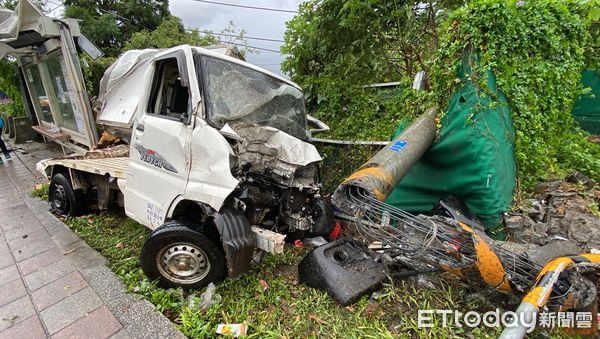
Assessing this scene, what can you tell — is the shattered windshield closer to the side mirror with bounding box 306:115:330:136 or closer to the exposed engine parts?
A: the exposed engine parts

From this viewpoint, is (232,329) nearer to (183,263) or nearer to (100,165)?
(183,263)

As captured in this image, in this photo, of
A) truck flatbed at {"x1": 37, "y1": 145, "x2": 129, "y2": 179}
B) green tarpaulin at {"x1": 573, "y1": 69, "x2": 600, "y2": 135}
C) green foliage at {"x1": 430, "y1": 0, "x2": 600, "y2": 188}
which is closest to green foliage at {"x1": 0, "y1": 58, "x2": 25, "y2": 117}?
truck flatbed at {"x1": 37, "y1": 145, "x2": 129, "y2": 179}

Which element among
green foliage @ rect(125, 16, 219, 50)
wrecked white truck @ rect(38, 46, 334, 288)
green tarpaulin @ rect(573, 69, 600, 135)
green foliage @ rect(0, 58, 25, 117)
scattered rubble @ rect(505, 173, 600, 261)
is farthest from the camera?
green foliage @ rect(125, 16, 219, 50)

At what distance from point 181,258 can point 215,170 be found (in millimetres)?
937

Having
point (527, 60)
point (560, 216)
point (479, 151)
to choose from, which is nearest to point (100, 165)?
point (479, 151)

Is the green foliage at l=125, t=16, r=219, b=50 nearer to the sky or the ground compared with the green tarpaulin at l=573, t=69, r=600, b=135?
nearer to the sky

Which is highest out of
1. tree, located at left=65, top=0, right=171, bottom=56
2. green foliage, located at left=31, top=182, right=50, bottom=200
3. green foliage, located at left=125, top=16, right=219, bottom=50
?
tree, located at left=65, top=0, right=171, bottom=56

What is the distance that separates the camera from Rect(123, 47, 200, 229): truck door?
2.93m

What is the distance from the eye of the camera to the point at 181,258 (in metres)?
2.89

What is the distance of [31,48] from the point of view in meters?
7.55

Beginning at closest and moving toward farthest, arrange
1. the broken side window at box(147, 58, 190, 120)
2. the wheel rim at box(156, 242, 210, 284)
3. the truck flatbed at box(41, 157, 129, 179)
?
1. the wheel rim at box(156, 242, 210, 284)
2. the broken side window at box(147, 58, 190, 120)
3. the truck flatbed at box(41, 157, 129, 179)

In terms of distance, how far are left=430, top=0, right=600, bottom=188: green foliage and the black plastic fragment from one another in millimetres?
2120

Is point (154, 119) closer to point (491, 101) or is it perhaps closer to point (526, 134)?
point (491, 101)

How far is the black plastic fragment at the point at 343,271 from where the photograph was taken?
9.13ft
